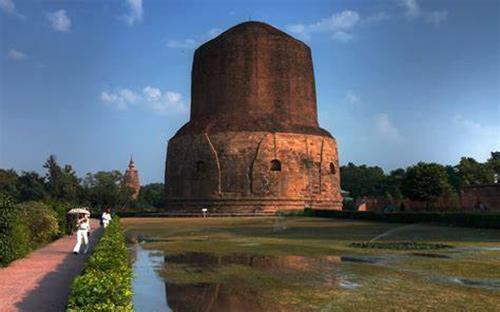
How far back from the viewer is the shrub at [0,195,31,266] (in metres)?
9.17

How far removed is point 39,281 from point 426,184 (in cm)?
3077

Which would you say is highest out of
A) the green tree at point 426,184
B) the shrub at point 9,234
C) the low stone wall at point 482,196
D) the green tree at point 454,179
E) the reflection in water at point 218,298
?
the green tree at point 454,179

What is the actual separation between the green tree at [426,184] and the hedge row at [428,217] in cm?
947

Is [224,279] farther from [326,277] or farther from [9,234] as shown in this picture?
[9,234]

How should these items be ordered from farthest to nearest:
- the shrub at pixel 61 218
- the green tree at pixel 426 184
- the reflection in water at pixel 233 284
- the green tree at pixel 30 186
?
1. the green tree at pixel 30 186
2. the green tree at pixel 426 184
3. the shrub at pixel 61 218
4. the reflection in water at pixel 233 284

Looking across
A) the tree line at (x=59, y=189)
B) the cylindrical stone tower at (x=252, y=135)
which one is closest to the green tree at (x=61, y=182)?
the tree line at (x=59, y=189)

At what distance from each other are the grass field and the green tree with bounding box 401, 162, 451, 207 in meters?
22.1

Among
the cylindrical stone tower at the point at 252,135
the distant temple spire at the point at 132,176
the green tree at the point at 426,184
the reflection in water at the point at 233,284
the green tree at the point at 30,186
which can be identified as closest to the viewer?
the reflection in water at the point at 233,284

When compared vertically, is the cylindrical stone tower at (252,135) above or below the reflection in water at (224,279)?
above

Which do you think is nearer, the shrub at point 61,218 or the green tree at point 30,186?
the shrub at point 61,218

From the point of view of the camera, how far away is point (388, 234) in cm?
1605

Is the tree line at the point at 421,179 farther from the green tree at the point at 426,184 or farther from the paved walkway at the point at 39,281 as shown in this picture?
the paved walkway at the point at 39,281

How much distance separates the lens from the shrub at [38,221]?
42.3ft

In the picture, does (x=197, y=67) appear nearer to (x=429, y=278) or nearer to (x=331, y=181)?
(x=331, y=181)
